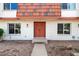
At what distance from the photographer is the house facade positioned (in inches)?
731

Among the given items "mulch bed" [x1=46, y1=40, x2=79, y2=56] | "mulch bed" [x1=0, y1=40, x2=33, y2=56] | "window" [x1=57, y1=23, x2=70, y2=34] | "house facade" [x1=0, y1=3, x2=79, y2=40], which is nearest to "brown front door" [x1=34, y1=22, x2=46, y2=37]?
"house facade" [x1=0, y1=3, x2=79, y2=40]

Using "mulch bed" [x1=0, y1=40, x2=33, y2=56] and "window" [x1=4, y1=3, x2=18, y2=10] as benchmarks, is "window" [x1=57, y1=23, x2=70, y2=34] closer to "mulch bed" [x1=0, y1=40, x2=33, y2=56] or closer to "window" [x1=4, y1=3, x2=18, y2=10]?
"window" [x1=4, y1=3, x2=18, y2=10]

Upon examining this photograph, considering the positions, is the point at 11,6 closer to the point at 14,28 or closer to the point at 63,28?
the point at 14,28

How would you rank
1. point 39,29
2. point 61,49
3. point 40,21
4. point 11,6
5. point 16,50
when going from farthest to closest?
1. point 39,29
2. point 40,21
3. point 11,6
4. point 61,49
5. point 16,50

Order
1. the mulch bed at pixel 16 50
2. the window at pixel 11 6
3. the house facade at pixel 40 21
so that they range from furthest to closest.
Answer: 1. the window at pixel 11 6
2. the house facade at pixel 40 21
3. the mulch bed at pixel 16 50

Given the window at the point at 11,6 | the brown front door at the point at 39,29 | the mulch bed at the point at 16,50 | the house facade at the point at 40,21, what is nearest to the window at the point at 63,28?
the house facade at the point at 40,21

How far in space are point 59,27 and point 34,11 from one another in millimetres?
3391

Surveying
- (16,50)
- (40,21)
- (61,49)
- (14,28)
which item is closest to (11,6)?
(14,28)

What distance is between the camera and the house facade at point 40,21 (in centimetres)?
1856

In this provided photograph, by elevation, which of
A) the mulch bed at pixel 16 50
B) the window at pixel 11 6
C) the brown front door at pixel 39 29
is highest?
the window at pixel 11 6

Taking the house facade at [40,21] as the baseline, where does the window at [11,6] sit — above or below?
above

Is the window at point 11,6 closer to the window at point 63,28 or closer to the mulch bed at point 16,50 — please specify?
the window at point 63,28

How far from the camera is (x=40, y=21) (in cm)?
1939

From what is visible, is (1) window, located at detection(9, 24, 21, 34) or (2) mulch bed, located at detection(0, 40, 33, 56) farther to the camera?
(1) window, located at detection(9, 24, 21, 34)
